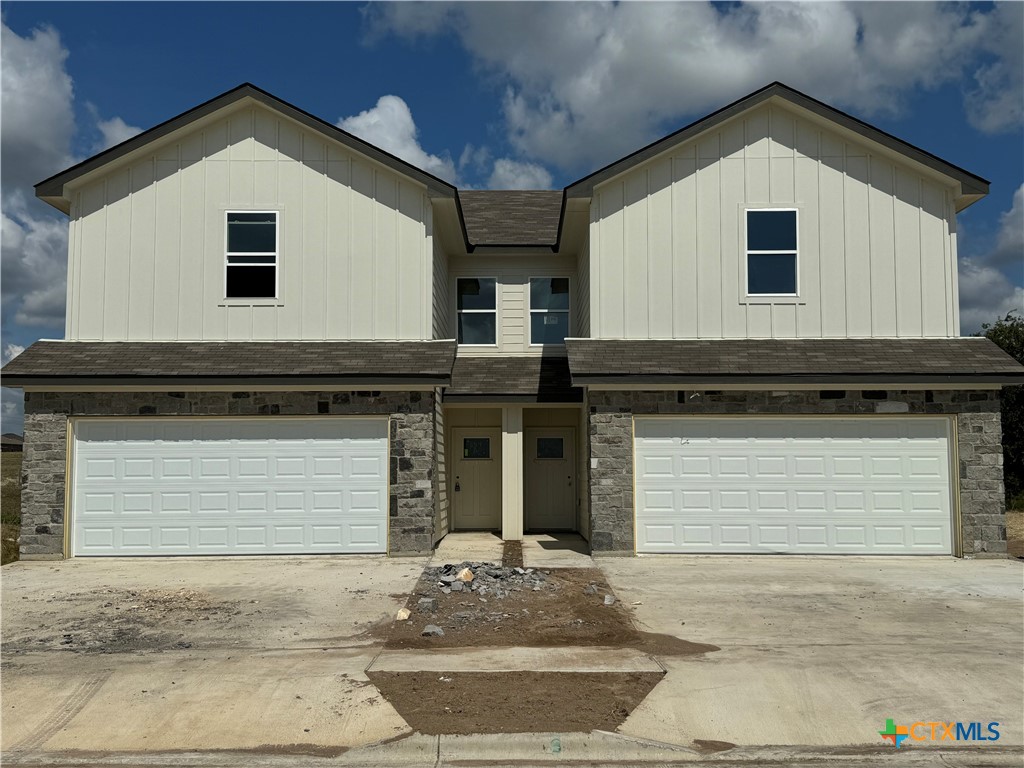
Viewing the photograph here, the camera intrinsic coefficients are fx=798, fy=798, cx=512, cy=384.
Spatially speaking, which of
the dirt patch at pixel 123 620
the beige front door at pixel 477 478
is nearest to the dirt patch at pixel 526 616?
the dirt patch at pixel 123 620

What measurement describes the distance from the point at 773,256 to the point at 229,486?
1016 cm

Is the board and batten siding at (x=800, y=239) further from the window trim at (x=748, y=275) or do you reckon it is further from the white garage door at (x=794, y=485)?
the white garage door at (x=794, y=485)

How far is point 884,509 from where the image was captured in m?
13.2

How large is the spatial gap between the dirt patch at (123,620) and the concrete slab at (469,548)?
3.90 meters

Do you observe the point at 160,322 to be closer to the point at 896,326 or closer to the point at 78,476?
the point at 78,476

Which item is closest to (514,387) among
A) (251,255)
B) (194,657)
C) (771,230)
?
(251,255)

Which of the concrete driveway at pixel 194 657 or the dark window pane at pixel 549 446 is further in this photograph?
the dark window pane at pixel 549 446

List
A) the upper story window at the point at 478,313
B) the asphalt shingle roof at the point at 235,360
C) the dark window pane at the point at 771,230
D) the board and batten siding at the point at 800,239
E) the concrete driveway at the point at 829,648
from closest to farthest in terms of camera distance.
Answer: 1. the concrete driveway at the point at 829,648
2. the asphalt shingle roof at the point at 235,360
3. the board and batten siding at the point at 800,239
4. the dark window pane at the point at 771,230
5. the upper story window at the point at 478,313

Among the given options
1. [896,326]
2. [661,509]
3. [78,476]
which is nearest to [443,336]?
[661,509]

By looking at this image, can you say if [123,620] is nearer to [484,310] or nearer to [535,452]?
[535,452]

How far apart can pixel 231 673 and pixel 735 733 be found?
4238 mm

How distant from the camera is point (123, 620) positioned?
8.94 metres

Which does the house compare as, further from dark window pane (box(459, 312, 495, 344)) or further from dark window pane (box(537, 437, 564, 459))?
dark window pane (box(459, 312, 495, 344))

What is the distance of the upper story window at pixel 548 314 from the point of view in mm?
17656
